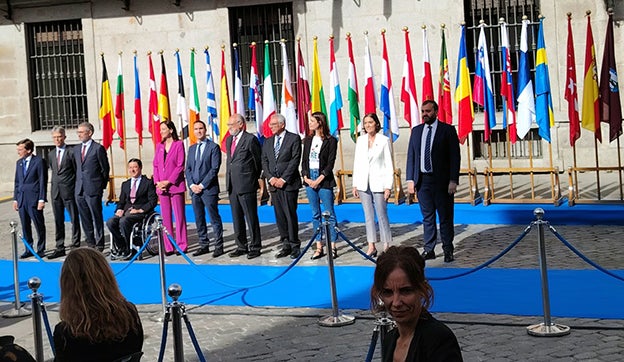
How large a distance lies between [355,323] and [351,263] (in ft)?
9.95

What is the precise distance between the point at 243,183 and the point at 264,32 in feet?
28.2

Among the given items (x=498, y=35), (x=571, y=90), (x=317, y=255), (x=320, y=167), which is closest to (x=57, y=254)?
(x=317, y=255)

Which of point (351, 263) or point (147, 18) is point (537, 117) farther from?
point (147, 18)

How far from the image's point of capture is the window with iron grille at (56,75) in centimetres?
2272

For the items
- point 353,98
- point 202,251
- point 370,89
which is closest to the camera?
point 202,251

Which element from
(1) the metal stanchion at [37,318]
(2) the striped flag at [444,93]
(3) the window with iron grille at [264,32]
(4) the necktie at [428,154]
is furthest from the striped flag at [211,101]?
(1) the metal stanchion at [37,318]

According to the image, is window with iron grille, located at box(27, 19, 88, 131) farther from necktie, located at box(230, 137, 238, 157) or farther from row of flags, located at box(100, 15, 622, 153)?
necktie, located at box(230, 137, 238, 157)

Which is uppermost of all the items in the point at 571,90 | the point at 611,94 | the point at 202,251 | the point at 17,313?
the point at 571,90

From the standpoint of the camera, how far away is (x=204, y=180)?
13734mm

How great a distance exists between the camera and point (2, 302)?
11344 millimetres

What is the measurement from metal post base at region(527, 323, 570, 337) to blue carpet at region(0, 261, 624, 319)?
512mm

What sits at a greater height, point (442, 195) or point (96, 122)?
point (96, 122)

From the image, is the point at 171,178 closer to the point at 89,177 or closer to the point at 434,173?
the point at 89,177

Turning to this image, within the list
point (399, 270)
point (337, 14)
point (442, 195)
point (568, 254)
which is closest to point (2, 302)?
point (442, 195)
